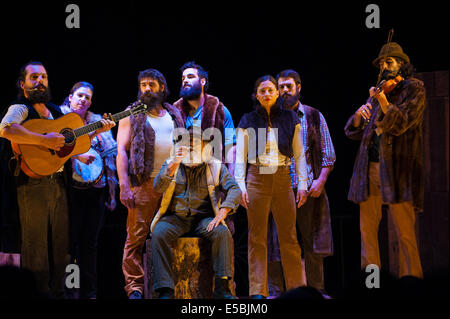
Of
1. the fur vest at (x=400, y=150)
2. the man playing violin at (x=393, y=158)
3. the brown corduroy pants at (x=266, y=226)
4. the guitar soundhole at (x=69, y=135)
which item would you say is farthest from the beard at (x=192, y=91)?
the fur vest at (x=400, y=150)

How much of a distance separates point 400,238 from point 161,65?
3.39 m

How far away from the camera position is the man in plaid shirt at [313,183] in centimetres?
479

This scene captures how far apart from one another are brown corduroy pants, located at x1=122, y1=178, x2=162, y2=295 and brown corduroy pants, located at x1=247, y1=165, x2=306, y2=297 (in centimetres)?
84

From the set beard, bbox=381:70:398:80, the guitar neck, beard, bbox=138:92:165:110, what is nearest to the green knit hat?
beard, bbox=381:70:398:80

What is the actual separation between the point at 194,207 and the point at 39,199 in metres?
1.23

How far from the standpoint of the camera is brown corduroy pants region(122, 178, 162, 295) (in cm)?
458

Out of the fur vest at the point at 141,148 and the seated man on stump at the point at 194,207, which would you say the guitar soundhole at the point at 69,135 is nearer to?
the fur vest at the point at 141,148

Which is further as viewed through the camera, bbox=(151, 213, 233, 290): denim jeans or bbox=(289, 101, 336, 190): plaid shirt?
bbox=(289, 101, 336, 190): plaid shirt

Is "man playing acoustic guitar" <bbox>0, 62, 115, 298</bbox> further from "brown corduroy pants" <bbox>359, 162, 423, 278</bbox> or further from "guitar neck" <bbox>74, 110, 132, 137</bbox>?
"brown corduroy pants" <bbox>359, 162, 423, 278</bbox>

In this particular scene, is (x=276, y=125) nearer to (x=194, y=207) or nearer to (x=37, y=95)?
(x=194, y=207)

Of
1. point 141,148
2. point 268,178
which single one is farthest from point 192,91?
point 268,178

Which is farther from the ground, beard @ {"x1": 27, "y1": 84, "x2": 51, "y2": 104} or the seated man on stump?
beard @ {"x1": 27, "y1": 84, "x2": 51, "y2": 104}
